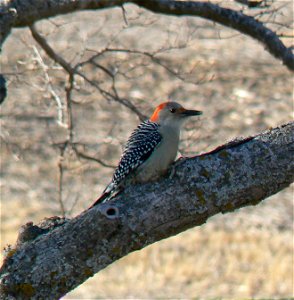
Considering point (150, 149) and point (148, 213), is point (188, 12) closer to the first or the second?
point (150, 149)

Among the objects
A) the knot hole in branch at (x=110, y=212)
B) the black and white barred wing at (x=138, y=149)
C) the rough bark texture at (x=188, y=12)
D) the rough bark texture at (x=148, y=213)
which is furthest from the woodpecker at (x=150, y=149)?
the rough bark texture at (x=188, y=12)

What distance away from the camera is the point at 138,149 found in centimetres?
730

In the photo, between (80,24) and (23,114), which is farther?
(80,24)

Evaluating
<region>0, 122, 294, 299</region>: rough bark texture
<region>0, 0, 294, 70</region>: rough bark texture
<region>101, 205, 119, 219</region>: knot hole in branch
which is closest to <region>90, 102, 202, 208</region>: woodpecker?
<region>0, 122, 294, 299</region>: rough bark texture

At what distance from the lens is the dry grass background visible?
11.4 metres

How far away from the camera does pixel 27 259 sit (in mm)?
5684

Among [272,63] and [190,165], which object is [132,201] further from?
[272,63]

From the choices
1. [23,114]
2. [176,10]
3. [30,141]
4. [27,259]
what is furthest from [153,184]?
[23,114]

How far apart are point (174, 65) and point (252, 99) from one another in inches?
69.0

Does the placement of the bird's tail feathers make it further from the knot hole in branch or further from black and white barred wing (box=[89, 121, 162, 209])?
the knot hole in branch

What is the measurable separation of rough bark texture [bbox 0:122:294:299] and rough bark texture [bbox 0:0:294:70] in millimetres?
2350

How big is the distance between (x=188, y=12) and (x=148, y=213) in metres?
3.07

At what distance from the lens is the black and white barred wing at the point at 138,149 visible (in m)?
7.04

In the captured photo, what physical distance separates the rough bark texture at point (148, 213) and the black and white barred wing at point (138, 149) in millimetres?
→ 1075
